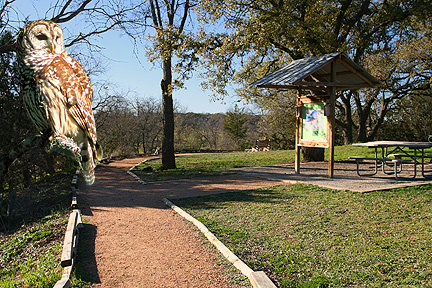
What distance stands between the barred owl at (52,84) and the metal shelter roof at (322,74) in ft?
31.5

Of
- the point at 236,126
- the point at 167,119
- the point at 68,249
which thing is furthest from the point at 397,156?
the point at 236,126

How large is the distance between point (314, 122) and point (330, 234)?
6492 millimetres

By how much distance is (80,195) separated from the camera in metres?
9.98

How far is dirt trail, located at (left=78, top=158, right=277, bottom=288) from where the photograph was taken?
4.42 metres

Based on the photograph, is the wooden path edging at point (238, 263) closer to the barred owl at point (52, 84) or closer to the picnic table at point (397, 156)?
the barred owl at point (52, 84)

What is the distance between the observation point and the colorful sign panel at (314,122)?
11.0 metres

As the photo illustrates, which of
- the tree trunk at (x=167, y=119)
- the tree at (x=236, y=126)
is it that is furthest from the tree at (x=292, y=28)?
the tree at (x=236, y=126)

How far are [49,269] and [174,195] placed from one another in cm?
530

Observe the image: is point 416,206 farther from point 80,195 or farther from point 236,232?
point 80,195

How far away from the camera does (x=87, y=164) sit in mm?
663

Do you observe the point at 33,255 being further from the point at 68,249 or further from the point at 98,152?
the point at 98,152

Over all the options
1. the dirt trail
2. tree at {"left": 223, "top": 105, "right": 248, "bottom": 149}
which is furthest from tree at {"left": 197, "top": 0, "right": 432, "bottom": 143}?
tree at {"left": 223, "top": 105, "right": 248, "bottom": 149}

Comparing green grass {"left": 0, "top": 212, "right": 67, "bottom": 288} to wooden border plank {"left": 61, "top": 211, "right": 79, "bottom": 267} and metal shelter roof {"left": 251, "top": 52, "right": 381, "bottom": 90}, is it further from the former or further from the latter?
metal shelter roof {"left": 251, "top": 52, "right": 381, "bottom": 90}

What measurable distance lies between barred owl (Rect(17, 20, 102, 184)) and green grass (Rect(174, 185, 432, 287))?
12.6 ft
